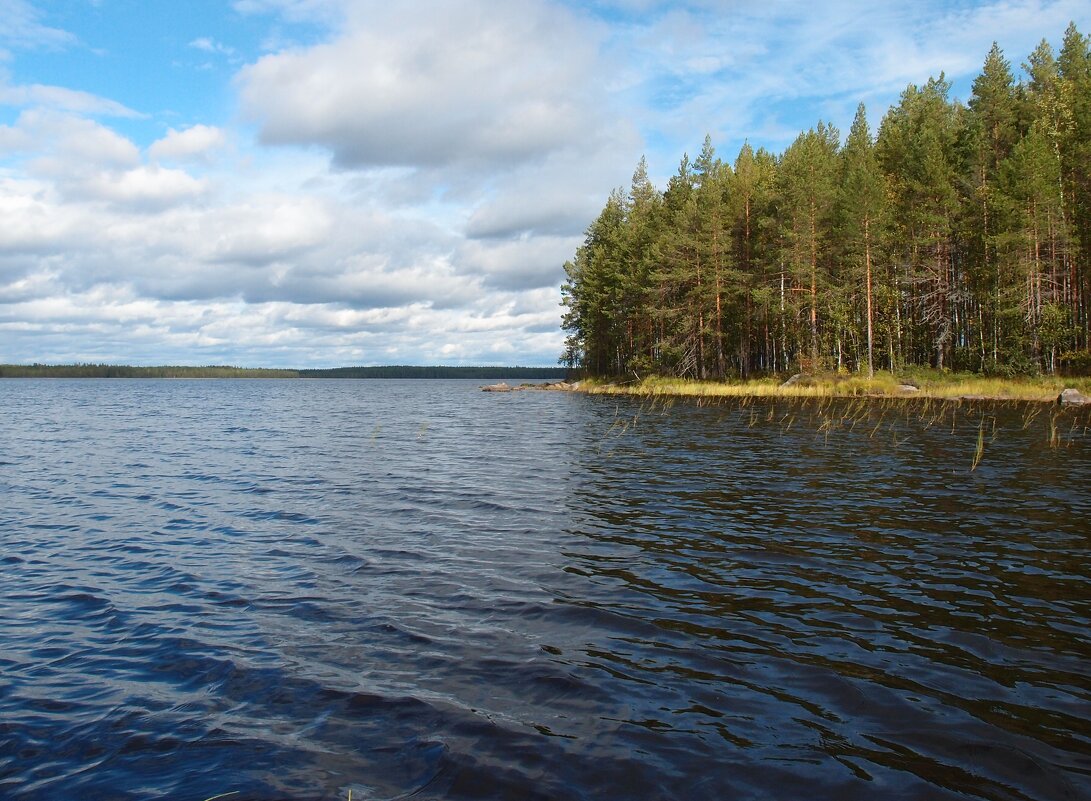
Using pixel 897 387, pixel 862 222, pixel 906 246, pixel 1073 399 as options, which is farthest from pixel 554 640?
pixel 906 246

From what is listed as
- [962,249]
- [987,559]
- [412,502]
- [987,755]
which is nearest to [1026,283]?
[962,249]

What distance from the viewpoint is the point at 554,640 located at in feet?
27.1

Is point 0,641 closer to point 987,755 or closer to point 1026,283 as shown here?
point 987,755

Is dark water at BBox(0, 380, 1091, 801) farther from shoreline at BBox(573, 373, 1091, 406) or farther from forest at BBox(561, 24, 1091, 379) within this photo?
forest at BBox(561, 24, 1091, 379)

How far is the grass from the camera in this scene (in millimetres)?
45938

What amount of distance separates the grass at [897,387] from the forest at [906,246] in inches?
71.4

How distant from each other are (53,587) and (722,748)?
10.7m

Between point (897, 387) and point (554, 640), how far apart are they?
5051cm

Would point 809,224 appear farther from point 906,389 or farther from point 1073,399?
point 1073,399

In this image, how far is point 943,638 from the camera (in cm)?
807

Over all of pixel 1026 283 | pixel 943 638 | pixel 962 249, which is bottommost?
pixel 943 638

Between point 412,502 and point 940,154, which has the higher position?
point 940,154

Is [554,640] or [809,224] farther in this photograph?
[809,224]

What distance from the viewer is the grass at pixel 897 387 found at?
151 ft
